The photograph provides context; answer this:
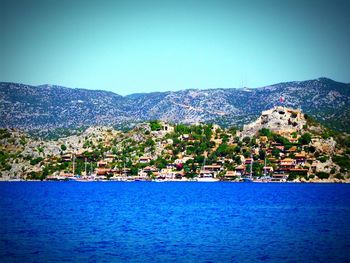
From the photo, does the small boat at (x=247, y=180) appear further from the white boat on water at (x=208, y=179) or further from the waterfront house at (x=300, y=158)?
the waterfront house at (x=300, y=158)

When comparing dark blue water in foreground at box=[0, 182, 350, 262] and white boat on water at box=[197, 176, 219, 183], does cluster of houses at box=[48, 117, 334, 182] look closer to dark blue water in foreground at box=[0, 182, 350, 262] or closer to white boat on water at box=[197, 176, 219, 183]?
white boat on water at box=[197, 176, 219, 183]

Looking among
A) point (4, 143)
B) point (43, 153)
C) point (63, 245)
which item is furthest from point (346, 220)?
point (4, 143)

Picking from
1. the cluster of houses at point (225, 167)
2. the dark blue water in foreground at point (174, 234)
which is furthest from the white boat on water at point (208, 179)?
the dark blue water in foreground at point (174, 234)

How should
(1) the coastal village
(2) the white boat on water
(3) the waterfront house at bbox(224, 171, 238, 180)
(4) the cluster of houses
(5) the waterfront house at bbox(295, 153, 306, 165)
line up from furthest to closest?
(2) the white boat on water → (3) the waterfront house at bbox(224, 171, 238, 180) → (1) the coastal village → (4) the cluster of houses → (5) the waterfront house at bbox(295, 153, 306, 165)

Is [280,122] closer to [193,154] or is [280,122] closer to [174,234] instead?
[193,154]

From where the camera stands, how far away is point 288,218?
52.6 metres

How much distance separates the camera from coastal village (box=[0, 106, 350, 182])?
129 meters

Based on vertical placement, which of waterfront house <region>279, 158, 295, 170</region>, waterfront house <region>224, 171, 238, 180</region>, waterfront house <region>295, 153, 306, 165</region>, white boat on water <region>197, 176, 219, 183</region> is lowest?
white boat on water <region>197, 176, 219, 183</region>

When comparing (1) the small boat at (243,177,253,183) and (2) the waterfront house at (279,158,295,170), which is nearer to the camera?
(2) the waterfront house at (279,158,295,170)

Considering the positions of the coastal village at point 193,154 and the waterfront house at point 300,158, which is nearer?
the waterfront house at point 300,158

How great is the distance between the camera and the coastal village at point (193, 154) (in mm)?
129000

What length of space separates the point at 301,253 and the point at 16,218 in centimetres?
2855

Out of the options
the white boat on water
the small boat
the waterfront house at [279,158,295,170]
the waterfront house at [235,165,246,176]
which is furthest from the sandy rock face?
the small boat

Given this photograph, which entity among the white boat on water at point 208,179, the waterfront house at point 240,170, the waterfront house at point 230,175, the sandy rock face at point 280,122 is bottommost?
the white boat on water at point 208,179
